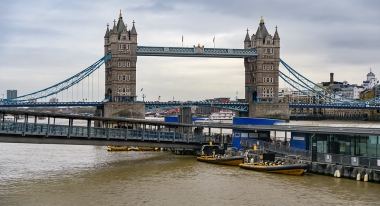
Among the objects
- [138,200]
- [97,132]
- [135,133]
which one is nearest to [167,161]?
[135,133]

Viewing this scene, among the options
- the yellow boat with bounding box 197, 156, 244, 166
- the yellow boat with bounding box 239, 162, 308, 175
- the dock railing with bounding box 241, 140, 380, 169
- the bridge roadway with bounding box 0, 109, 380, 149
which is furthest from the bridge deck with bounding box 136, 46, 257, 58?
the yellow boat with bounding box 239, 162, 308, 175

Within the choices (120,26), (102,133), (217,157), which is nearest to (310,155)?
(217,157)

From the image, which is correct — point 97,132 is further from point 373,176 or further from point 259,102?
point 259,102

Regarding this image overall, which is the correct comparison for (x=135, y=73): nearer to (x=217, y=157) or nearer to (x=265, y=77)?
(x=265, y=77)

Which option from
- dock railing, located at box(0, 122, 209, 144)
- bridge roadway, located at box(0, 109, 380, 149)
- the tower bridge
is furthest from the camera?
the tower bridge

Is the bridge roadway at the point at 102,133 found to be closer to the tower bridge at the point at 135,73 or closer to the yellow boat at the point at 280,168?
the yellow boat at the point at 280,168

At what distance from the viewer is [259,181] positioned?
4300 cm

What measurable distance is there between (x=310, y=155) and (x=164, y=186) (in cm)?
1361

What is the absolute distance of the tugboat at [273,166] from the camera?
45000mm

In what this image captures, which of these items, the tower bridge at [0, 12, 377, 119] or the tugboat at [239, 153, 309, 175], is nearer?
the tugboat at [239, 153, 309, 175]

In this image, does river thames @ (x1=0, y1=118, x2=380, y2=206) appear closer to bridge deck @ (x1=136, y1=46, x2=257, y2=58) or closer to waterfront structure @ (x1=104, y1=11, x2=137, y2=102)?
bridge deck @ (x1=136, y1=46, x2=257, y2=58)

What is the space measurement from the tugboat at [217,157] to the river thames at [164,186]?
977mm

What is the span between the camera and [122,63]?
5030 inches

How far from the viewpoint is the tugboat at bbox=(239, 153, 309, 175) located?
1772 inches
